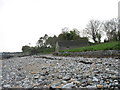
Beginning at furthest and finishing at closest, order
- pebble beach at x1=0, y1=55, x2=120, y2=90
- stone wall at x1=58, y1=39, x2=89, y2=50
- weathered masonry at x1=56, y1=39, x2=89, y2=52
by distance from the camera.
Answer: stone wall at x1=58, y1=39, x2=89, y2=50 → weathered masonry at x1=56, y1=39, x2=89, y2=52 → pebble beach at x1=0, y1=55, x2=120, y2=90

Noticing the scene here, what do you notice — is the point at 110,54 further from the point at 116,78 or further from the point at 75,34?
the point at 75,34

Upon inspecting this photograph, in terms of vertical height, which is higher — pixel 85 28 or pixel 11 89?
pixel 85 28

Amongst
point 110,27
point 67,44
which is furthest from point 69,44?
point 110,27

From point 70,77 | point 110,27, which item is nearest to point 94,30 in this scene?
point 110,27

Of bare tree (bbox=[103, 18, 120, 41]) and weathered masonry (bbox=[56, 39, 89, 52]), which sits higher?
bare tree (bbox=[103, 18, 120, 41])

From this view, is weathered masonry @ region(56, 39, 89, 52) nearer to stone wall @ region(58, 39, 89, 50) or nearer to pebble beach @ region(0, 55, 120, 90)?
stone wall @ region(58, 39, 89, 50)

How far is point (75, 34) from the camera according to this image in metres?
65.6

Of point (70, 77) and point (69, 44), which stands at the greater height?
point (69, 44)

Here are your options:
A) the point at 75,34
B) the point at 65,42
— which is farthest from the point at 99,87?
the point at 75,34

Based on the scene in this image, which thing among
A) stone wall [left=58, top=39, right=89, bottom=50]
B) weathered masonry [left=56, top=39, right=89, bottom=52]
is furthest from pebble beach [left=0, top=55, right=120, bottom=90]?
stone wall [left=58, top=39, right=89, bottom=50]

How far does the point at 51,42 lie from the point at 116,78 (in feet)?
209

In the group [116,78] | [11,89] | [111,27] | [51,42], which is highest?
[111,27]

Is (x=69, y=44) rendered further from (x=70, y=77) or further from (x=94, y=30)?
(x=70, y=77)

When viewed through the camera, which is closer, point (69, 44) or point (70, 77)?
point (70, 77)
